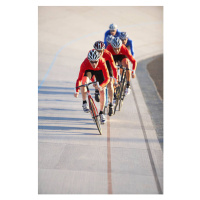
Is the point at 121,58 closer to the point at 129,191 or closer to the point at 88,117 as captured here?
the point at 88,117

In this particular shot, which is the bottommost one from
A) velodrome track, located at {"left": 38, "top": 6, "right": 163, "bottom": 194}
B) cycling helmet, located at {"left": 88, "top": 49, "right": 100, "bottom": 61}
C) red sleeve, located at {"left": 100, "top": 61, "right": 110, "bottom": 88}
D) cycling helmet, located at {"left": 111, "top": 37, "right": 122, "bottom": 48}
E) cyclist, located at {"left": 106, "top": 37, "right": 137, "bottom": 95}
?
velodrome track, located at {"left": 38, "top": 6, "right": 163, "bottom": 194}

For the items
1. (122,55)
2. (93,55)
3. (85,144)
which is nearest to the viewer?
(93,55)

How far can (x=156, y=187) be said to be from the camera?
495cm

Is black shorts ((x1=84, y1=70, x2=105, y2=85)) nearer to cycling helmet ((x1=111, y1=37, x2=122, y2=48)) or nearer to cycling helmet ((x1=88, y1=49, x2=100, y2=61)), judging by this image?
cycling helmet ((x1=88, y1=49, x2=100, y2=61))

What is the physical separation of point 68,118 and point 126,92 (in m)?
1.79

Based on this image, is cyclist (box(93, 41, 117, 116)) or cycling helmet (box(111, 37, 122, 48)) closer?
cyclist (box(93, 41, 117, 116))

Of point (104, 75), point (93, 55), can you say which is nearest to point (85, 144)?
point (104, 75)

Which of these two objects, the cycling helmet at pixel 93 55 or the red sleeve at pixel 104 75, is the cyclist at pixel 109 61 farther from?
the cycling helmet at pixel 93 55

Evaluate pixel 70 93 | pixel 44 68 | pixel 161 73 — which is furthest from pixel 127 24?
pixel 70 93

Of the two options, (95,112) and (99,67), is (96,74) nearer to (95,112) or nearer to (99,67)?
(99,67)

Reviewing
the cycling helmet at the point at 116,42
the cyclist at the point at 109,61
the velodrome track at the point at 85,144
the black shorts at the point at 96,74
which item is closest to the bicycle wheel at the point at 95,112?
the velodrome track at the point at 85,144

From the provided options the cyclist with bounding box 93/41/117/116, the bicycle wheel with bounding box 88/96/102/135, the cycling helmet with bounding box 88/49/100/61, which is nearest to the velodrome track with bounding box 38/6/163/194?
the bicycle wheel with bounding box 88/96/102/135

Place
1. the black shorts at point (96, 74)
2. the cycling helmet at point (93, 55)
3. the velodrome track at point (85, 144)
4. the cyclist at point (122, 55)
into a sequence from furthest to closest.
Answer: the cyclist at point (122, 55)
the black shorts at point (96, 74)
the cycling helmet at point (93, 55)
the velodrome track at point (85, 144)

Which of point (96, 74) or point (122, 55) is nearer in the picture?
point (96, 74)
